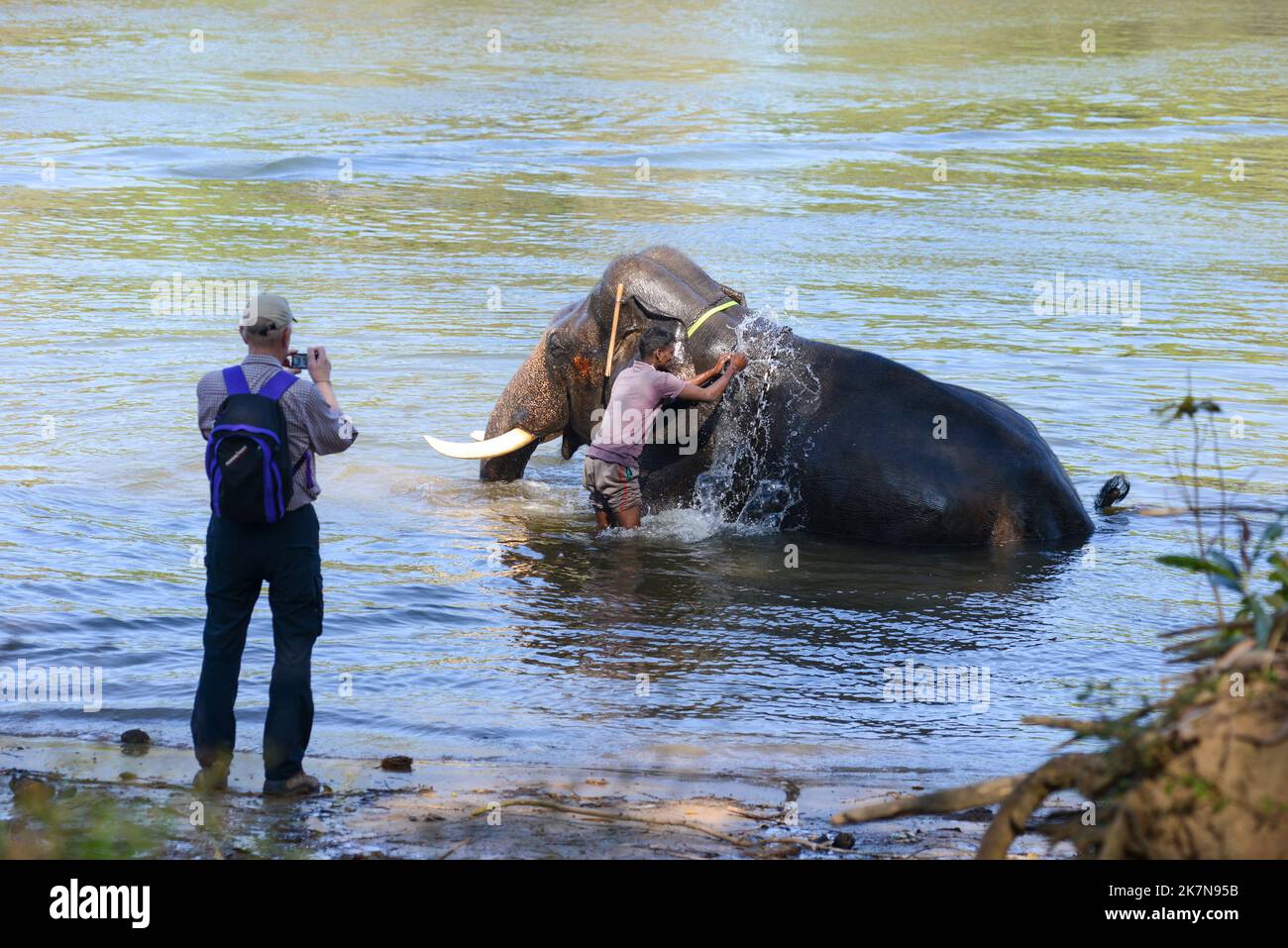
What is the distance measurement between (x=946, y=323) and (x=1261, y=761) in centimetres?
1365

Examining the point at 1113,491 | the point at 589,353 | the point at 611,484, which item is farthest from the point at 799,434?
the point at 1113,491

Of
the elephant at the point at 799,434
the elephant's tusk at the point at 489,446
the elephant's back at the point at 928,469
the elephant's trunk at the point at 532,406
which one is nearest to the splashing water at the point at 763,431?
the elephant at the point at 799,434

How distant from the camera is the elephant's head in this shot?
38.6 feet

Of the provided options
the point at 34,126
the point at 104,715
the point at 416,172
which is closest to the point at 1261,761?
the point at 104,715

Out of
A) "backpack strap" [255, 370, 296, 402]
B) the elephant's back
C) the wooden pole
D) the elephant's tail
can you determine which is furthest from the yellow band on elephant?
"backpack strap" [255, 370, 296, 402]

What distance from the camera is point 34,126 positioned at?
2770 centimetres

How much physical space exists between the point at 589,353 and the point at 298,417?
5.54m

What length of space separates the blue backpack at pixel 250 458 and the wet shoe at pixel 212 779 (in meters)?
1.04

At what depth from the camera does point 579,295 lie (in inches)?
750

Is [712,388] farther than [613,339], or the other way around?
[613,339]

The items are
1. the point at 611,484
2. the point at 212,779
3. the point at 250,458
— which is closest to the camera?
the point at 250,458

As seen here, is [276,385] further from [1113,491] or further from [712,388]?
[1113,491]

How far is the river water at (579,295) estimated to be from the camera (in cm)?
857
